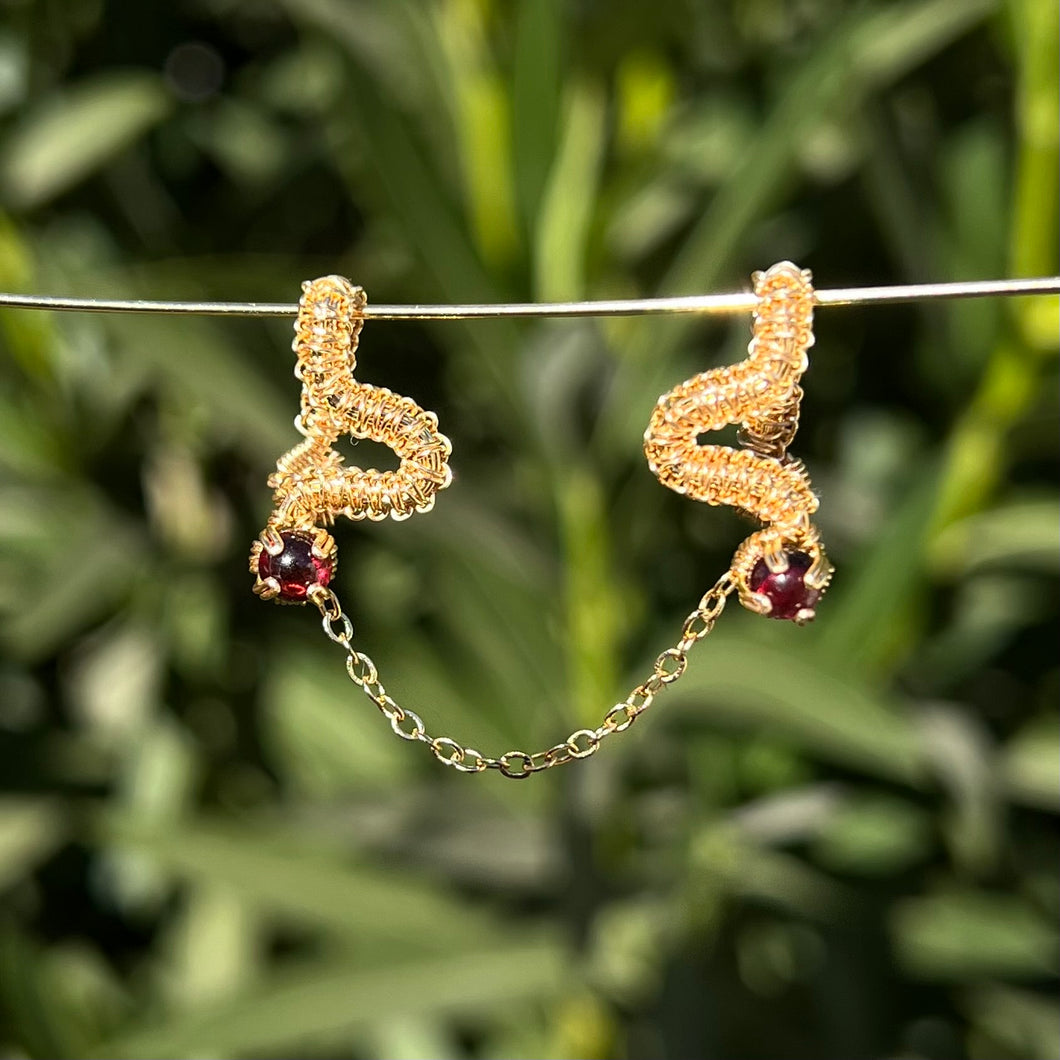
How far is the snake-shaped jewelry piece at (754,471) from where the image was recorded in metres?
0.38

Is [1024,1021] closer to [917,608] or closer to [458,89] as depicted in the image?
[917,608]

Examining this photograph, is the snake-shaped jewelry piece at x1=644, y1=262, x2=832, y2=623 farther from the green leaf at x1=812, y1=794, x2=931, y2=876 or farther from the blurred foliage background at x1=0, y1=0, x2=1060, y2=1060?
the green leaf at x1=812, y1=794, x2=931, y2=876

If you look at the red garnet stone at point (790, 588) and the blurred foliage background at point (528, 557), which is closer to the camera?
the red garnet stone at point (790, 588)

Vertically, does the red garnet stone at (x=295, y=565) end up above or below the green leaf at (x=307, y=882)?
below

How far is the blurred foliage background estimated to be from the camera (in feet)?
1.79

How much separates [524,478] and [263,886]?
21 cm

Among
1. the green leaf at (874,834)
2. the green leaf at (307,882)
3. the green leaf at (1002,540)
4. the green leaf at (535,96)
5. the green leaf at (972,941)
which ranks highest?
the green leaf at (535,96)

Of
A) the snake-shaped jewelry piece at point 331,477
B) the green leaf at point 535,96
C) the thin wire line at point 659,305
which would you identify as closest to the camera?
the thin wire line at point 659,305

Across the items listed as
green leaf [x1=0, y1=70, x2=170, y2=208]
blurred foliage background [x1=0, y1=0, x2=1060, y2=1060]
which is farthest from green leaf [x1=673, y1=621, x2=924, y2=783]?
green leaf [x1=0, y1=70, x2=170, y2=208]

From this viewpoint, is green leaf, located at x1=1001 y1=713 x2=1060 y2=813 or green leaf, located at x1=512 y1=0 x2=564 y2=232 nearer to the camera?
green leaf, located at x1=512 y1=0 x2=564 y2=232

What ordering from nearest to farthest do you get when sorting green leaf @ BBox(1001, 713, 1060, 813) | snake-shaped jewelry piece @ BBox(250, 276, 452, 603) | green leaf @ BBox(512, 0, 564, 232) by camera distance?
1. snake-shaped jewelry piece @ BBox(250, 276, 452, 603)
2. green leaf @ BBox(512, 0, 564, 232)
3. green leaf @ BBox(1001, 713, 1060, 813)

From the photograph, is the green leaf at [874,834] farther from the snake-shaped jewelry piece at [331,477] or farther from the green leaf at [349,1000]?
the snake-shaped jewelry piece at [331,477]

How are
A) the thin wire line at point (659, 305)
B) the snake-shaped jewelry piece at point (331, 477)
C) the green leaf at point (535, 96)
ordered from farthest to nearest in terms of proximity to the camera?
the green leaf at point (535, 96) < the snake-shaped jewelry piece at point (331, 477) < the thin wire line at point (659, 305)

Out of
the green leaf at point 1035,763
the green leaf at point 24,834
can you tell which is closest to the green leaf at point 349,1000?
the green leaf at point 24,834
